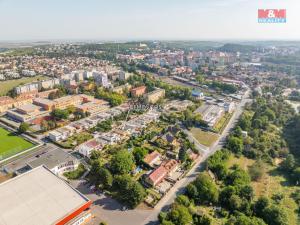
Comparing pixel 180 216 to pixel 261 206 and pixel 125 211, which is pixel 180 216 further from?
pixel 261 206

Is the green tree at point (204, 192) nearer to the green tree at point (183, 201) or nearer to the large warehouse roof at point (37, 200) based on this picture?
the green tree at point (183, 201)

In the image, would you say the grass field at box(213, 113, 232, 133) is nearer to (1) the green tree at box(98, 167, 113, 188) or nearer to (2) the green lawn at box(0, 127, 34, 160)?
(1) the green tree at box(98, 167, 113, 188)

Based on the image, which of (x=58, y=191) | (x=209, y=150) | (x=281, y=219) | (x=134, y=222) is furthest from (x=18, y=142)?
(x=281, y=219)

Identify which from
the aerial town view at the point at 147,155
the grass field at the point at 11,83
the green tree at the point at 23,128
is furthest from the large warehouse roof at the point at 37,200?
the grass field at the point at 11,83

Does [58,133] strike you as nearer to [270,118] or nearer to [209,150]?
[209,150]

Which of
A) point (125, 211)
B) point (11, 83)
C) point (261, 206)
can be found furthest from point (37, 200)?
point (11, 83)
